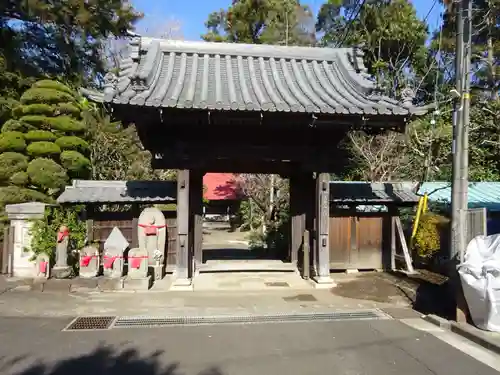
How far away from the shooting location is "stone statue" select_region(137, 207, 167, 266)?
35.7ft

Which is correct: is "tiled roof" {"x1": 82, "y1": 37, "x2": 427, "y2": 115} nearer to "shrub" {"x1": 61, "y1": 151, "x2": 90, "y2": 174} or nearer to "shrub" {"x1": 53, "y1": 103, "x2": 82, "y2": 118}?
"shrub" {"x1": 53, "y1": 103, "x2": 82, "y2": 118}

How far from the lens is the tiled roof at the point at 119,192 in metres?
11.1

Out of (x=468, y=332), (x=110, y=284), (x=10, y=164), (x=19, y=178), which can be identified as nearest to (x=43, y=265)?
(x=110, y=284)

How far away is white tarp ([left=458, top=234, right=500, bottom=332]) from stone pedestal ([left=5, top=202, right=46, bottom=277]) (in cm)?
985

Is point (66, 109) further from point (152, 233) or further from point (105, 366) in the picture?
point (105, 366)

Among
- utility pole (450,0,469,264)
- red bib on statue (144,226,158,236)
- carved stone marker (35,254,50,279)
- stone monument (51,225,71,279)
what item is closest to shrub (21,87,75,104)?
stone monument (51,225,71,279)

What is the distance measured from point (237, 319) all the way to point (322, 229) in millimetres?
3364

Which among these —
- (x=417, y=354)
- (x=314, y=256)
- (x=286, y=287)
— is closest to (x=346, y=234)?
(x=314, y=256)

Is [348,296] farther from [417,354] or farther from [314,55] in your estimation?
[314,55]

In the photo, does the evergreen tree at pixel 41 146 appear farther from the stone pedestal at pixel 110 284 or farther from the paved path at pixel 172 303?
the stone pedestal at pixel 110 284

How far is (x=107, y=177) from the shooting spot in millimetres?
20859

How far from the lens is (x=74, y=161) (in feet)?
50.1

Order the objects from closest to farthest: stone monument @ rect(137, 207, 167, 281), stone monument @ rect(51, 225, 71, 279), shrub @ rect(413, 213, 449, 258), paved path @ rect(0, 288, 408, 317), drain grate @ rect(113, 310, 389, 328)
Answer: drain grate @ rect(113, 310, 389, 328) < paved path @ rect(0, 288, 408, 317) < stone monument @ rect(51, 225, 71, 279) < shrub @ rect(413, 213, 449, 258) < stone monument @ rect(137, 207, 167, 281)

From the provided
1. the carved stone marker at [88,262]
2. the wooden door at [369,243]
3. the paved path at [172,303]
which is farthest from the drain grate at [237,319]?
the wooden door at [369,243]
